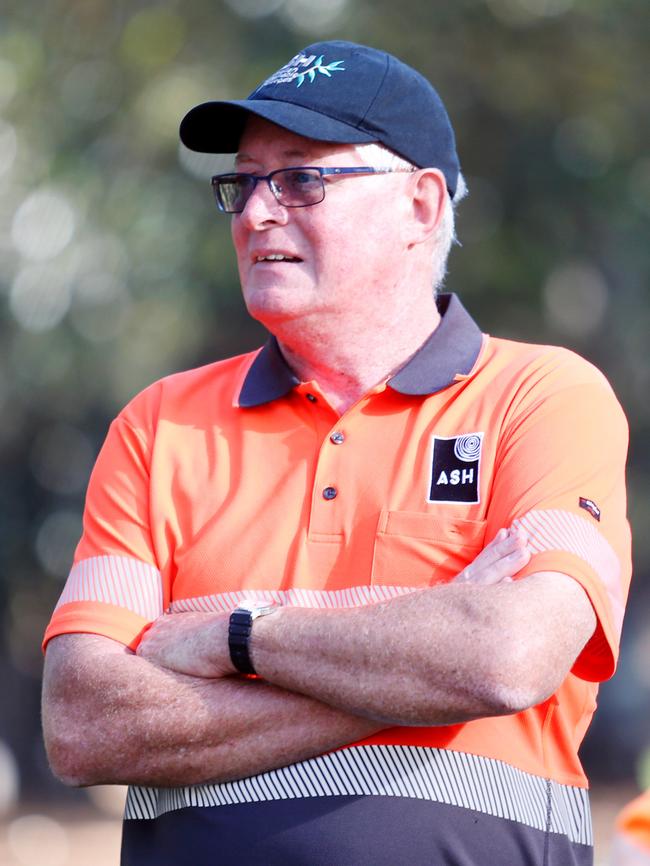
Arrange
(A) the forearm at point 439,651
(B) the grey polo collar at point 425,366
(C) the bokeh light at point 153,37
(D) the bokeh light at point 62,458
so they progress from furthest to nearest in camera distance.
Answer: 1. (D) the bokeh light at point 62,458
2. (C) the bokeh light at point 153,37
3. (B) the grey polo collar at point 425,366
4. (A) the forearm at point 439,651

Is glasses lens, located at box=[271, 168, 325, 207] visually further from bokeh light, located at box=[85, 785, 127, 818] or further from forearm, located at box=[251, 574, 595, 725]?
bokeh light, located at box=[85, 785, 127, 818]

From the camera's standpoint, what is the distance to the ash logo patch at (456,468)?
2.50 meters

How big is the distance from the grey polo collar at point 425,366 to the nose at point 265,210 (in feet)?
1.04

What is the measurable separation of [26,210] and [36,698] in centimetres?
393

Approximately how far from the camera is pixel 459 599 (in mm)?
2256

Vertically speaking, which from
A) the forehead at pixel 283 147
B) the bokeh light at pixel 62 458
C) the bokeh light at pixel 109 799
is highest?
the forehead at pixel 283 147

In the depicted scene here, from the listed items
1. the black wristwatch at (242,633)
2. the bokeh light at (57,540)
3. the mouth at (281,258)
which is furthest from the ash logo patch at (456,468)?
the bokeh light at (57,540)

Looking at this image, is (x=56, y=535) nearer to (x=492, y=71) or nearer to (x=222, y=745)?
(x=492, y=71)

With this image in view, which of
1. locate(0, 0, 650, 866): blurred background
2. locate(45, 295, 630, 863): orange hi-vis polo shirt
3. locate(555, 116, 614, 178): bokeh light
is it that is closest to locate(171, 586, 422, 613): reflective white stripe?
locate(45, 295, 630, 863): orange hi-vis polo shirt

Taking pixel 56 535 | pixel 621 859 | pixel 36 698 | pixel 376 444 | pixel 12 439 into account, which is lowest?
pixel 36 698

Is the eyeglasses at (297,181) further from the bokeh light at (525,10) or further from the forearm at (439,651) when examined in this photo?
the bokeh light at (525,10)

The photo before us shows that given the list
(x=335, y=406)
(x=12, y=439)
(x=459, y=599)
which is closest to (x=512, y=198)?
(x=12, y=439)

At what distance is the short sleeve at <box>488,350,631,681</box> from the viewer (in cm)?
235

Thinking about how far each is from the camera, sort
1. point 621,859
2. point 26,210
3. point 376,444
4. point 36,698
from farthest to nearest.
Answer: point 36,698
point 26,210
point 376,444
point 621,859
